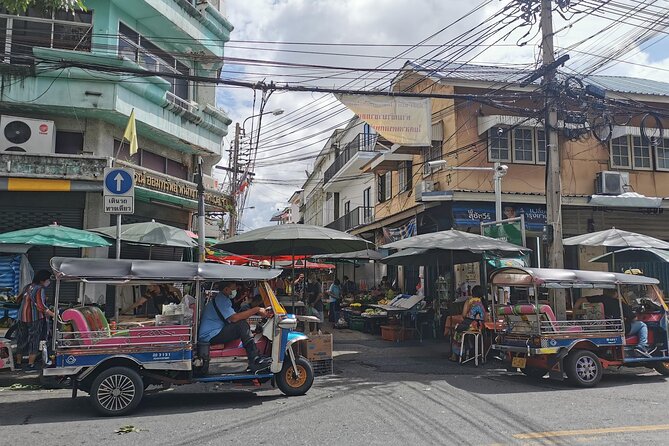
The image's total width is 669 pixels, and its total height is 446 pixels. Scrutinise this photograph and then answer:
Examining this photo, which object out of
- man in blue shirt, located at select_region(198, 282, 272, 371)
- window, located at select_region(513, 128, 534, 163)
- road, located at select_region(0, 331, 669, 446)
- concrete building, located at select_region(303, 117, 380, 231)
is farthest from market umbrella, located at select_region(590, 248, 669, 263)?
concrete building, located at select_region(303, 117, 380, 231)

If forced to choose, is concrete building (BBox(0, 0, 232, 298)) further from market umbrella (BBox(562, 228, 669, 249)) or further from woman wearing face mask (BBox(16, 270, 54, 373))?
market umbrella (BBox(562, 228, 669, 249))

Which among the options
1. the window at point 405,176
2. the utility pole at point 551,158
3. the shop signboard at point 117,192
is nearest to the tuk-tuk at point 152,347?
the shop signboard at point 117,192

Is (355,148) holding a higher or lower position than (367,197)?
higher

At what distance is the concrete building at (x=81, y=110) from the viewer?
14453 mm

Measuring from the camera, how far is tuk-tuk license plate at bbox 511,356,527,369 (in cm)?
930

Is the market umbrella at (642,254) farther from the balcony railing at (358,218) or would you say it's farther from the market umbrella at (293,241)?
the balcony railing at (358,218)

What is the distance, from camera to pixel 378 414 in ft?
22.9

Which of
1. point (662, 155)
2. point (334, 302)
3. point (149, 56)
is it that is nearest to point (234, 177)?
point (334, 302)

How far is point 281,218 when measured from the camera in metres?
70.0

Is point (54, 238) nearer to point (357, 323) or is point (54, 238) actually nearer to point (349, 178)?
point (357, 323)

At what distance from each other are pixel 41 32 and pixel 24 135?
2960 millimetres

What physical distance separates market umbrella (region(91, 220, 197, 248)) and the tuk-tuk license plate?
7576 millimetres

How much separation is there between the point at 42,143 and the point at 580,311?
1406cm

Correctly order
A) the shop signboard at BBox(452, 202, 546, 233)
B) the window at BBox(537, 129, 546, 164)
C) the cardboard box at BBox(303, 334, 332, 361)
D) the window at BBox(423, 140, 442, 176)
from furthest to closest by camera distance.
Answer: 1. the window at BBox(423, 140, 442, 176)
2. the window at BBox(537, 129, 546, 164)
3. the shop signboard at BBox(452, 202, 546, 233)
4. the cardboard box at BBox(303, 334, 332, 361)
